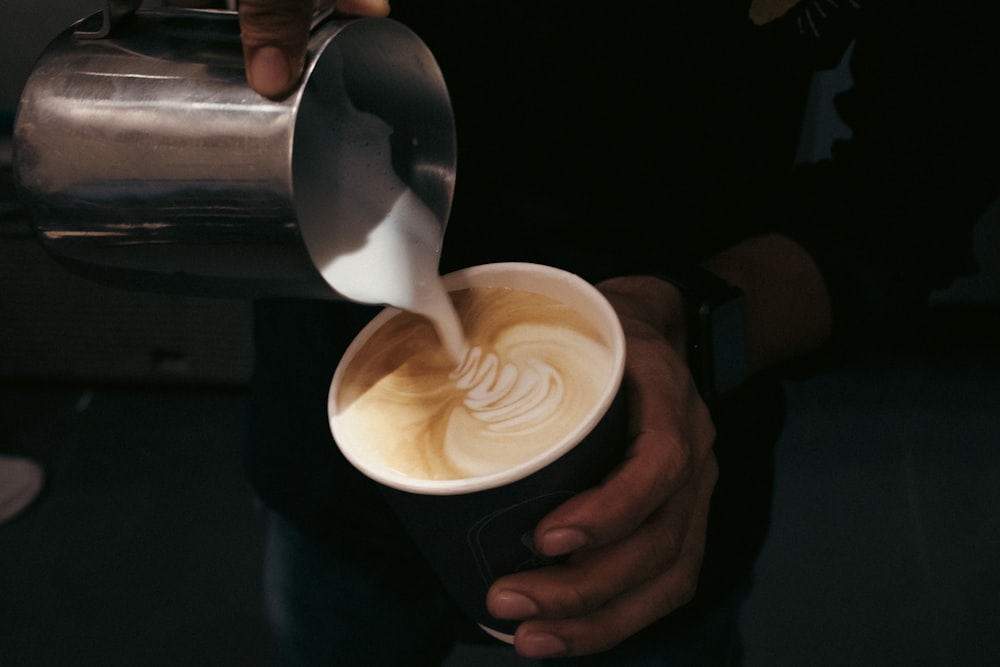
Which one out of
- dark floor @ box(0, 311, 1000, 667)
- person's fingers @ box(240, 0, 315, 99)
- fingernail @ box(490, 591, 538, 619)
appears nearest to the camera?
person's fingers @ box(240, 0, 315, 99)

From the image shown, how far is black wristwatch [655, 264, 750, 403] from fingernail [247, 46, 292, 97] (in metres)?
0.37

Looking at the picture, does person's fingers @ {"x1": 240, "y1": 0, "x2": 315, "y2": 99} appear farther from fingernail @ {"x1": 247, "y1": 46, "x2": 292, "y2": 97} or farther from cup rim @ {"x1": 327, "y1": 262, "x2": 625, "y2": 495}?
cup rim @ {"x1": 327, "y1": 262, "x2": 625, "y2": 495}

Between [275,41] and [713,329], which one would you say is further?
[713,329]

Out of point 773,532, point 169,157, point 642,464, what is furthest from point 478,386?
point 773,532

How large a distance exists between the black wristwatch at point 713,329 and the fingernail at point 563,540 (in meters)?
0.24

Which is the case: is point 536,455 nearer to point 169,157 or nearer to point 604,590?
point 604,590

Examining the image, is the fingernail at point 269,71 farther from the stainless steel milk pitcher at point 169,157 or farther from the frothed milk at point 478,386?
the frothed milk at point 478,386

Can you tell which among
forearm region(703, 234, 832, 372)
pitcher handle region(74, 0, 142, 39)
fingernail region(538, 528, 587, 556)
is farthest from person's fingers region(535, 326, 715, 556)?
pitcher handle region(74, 0, 142, 39)

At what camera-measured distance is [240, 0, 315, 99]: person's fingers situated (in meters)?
0.39

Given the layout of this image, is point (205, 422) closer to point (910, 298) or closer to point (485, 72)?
point (485, 72)

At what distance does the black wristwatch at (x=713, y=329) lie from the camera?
0.67 m

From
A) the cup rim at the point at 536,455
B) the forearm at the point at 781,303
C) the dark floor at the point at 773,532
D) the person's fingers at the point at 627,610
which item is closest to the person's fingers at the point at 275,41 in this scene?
the cup rim at the point at 536,455

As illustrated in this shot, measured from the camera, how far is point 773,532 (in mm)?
1607

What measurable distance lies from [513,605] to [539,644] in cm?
4
